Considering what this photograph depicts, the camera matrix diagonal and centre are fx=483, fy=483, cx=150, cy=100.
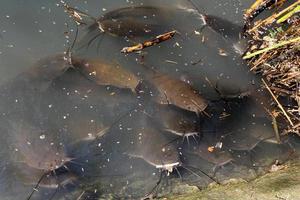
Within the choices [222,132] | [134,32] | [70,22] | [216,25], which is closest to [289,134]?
[222,132]

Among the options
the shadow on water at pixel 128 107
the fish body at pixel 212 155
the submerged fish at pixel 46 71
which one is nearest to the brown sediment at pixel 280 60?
the shadow on water at pixel 128 107

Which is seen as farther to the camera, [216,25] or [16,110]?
[216,25]

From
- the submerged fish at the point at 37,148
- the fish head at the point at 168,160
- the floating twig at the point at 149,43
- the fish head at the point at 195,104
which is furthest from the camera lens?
the floating twig at the point at 149,43

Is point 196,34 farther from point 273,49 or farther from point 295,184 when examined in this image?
point 295,184

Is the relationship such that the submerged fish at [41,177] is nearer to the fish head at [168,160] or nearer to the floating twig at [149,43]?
the fish head at [168,160]

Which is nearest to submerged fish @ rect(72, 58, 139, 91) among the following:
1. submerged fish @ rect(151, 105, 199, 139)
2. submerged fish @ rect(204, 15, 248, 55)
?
submerged fish @ rect(151, 105, 199, 139)

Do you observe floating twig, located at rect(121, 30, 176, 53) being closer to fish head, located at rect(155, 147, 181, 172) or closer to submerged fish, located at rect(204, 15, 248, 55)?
submerged fish, located at rect(204, 15, 248, 55)
